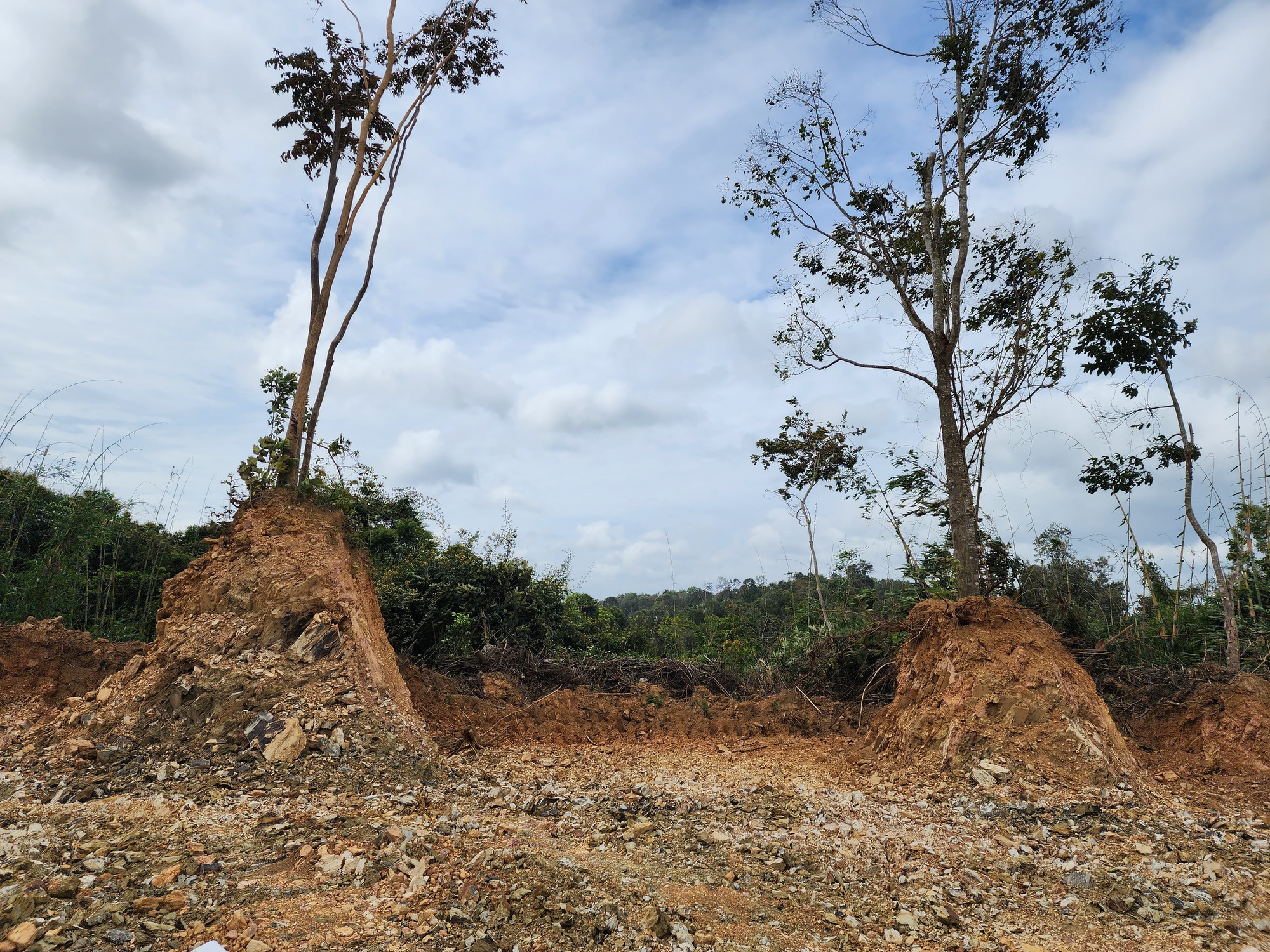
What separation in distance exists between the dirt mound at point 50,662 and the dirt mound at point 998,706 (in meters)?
6.43

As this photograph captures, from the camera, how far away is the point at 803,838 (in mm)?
4172

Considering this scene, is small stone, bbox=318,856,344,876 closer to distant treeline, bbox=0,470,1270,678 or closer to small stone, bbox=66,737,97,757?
small stone, bbox=66,737,97,757

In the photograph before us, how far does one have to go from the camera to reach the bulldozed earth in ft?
10.2

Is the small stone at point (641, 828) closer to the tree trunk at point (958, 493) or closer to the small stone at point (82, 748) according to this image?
the small stone at point (82, 748)

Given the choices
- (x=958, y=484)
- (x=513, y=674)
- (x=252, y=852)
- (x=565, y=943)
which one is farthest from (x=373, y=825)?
(x=958, y=484)

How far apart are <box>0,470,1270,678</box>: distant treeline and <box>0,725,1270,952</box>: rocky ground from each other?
2506 millimetres

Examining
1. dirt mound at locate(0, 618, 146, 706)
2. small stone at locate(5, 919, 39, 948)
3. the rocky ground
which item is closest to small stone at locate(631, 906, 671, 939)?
the rocky ground

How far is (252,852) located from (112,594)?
673 cm

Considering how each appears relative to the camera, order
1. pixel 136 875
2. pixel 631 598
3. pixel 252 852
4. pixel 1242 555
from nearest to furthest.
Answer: pixel 136 875
pixel 252 852
pixel 1242 555
pixel 631 598

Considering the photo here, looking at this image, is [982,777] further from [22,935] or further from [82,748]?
[82,748]

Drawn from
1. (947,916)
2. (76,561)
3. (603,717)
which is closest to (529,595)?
(603,717)

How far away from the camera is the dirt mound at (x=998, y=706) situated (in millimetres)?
4871

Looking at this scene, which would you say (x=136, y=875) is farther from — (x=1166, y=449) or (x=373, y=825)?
(x=1166, y=449)

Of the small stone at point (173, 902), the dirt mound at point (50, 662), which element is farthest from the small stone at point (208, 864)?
the dirt mound at point (50, 662)
